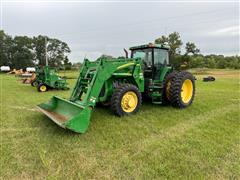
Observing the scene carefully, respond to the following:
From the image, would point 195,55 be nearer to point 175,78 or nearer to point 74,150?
point 175,78

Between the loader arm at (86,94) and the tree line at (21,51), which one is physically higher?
the tree line at (21,51)

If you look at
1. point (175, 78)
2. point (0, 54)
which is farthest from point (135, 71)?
point (0, 54)

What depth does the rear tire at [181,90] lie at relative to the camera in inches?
236

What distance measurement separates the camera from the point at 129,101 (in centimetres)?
529

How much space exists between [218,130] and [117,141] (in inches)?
92.2

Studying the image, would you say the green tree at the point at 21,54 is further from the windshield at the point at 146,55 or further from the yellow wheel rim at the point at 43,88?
the windshield at the point at 146,55

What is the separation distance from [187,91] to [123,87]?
2671mm

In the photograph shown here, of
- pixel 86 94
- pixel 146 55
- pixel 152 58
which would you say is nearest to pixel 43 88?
pixel 146 55

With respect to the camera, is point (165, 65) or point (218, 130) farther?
point (165, 65)

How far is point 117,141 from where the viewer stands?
404 cm

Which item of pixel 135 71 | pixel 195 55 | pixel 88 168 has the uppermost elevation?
pixel 195 55

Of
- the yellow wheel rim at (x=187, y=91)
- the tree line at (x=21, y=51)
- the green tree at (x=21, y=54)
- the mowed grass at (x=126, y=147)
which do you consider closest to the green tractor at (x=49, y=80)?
the mowed grass at (x=126, y=147)

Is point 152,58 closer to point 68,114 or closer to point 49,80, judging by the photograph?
point 68,114

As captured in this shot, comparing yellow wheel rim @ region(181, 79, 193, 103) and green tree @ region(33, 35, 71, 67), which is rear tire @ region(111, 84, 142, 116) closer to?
yellow wheel rim @ region(181, 79, 193, 103)
